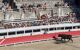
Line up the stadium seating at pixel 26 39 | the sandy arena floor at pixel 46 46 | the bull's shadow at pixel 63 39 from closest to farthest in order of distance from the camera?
1. the sandy arena floor at pixel 46 46
2. the stadium seating at pixel 26 39
3. the bull's shadow at pixel 63 39

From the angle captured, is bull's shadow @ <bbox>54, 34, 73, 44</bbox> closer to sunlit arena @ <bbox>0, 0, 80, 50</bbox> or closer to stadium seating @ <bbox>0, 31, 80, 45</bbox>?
sunlit arena @ <bbox>0, 0, 80, 50</bbox>

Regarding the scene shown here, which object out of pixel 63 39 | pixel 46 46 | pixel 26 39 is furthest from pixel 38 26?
pixel 46 46

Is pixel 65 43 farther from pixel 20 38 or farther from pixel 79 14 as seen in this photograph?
pixel 79 14

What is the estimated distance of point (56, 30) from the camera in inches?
1218

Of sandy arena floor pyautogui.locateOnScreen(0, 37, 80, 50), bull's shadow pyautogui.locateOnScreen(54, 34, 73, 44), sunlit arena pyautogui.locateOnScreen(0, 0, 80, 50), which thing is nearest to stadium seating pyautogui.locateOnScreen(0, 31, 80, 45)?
sunlit arena pyautogui.locateOnScreen(0, 0, 80, 50)

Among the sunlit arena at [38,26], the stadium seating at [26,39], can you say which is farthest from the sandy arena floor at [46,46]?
the stadium seating at [26,39]

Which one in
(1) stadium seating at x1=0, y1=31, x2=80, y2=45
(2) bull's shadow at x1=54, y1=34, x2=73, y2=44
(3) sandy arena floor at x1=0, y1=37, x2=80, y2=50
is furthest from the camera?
(2) bull's shadow at x1=54, y1=34, x2=73, y2=44

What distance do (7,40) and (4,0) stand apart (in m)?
12.4

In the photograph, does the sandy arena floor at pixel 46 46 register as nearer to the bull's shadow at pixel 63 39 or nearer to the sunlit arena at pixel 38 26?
the sunlit arena at pixel 38 26

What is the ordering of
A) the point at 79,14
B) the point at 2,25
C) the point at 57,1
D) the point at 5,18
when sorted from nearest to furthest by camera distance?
1. the point at 2,25
2. the point at 5,18
3. the point at 79,14
4. the point at 57,1

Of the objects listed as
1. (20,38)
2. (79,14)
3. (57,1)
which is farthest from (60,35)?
(57,1)

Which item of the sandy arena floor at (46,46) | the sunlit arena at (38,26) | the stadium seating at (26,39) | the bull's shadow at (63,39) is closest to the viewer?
the sandy arena floor at (46,46)

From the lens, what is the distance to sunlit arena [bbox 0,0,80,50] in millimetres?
27641

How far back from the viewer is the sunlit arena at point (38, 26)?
2764 centimetres
